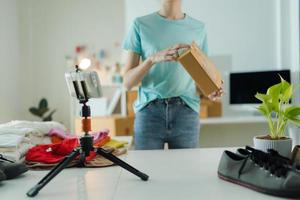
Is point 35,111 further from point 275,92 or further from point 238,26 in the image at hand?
point 275,92

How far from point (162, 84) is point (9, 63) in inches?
113

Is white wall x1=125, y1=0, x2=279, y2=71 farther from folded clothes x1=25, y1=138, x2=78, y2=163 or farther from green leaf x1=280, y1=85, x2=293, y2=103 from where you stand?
green leaf x1=280, y1=85, x2=293, y2=103

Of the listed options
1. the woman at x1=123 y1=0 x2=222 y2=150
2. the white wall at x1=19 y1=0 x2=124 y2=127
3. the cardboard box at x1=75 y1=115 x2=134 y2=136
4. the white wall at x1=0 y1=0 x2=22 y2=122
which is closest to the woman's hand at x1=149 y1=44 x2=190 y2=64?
the woman at x1=123 y1=0 x2=222 y2=150

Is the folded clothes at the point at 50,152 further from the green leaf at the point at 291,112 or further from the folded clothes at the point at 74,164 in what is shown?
the green leaf at the point at 291,112

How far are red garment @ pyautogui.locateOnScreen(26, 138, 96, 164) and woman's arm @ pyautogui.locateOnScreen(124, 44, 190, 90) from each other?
38 cm

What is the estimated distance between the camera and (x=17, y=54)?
408 cm

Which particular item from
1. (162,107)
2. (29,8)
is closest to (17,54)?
(29,8)

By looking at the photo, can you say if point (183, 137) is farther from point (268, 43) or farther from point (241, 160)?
point (268, 43)

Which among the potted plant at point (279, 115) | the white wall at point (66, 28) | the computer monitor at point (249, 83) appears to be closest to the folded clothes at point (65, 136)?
the potted plant at point (279, 115)

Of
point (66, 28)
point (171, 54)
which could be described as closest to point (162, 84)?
point (171, 54)

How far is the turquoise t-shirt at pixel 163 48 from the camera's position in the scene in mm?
1411

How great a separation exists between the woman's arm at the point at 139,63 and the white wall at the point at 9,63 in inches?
94.9

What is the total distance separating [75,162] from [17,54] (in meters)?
3.37

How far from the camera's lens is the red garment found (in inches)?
42.5
